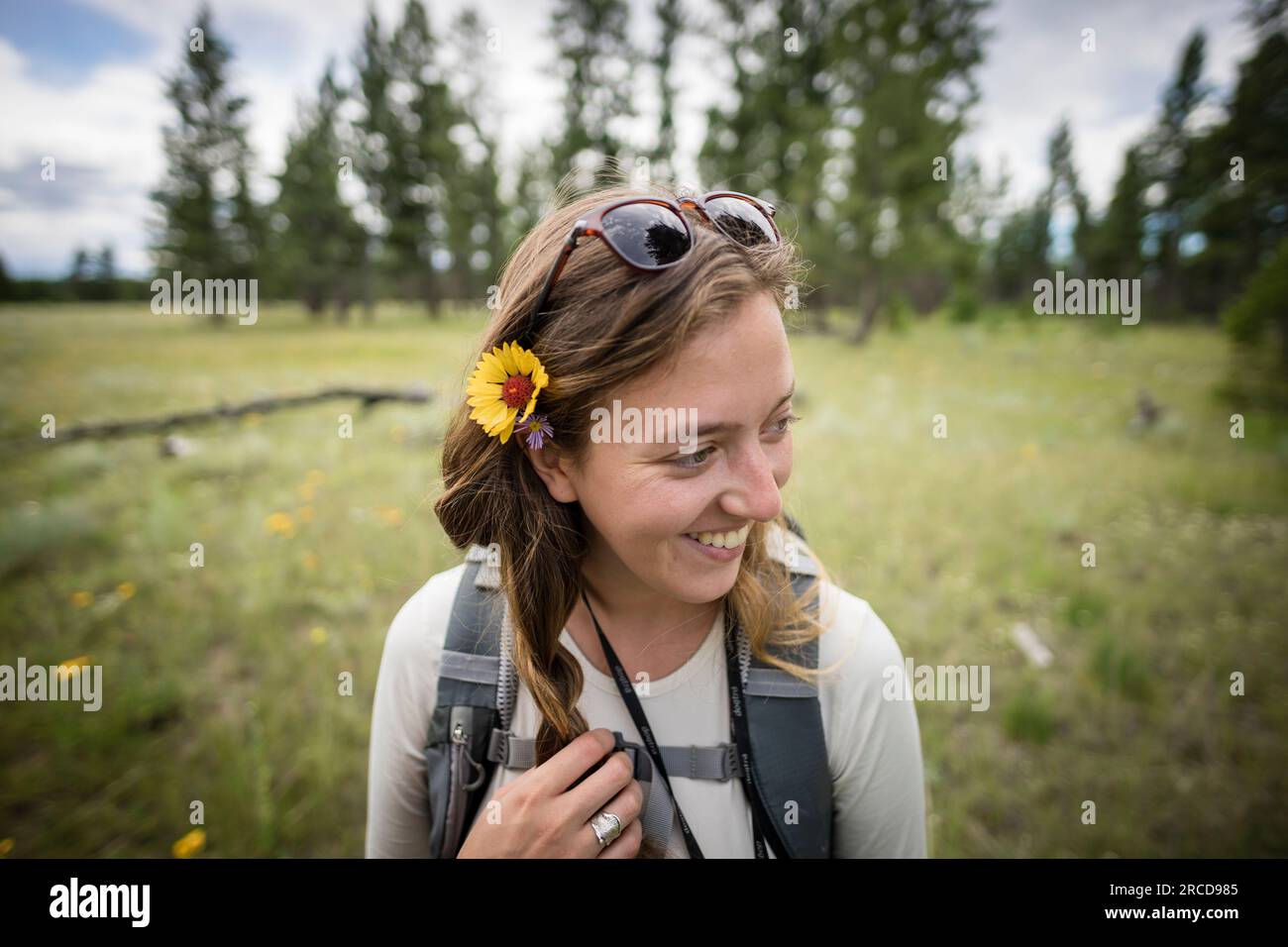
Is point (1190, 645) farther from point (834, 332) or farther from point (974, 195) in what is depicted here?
point (974, 195)

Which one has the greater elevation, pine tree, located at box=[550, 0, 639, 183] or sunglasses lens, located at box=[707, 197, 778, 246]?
pine tree, located at box=[550, 0, 639, 183]

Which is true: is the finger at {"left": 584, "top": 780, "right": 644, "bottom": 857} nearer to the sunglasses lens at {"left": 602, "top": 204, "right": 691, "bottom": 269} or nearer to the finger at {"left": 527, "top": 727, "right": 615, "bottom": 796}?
the finger at {"left": 527, "top": 727, "right": 615, "bottom": 796}

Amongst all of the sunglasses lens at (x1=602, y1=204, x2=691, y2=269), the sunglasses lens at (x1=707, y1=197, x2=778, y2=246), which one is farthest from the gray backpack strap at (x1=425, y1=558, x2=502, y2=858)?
the sunglasses lens at (x1=707, y1=197, x2=778, y2=246)

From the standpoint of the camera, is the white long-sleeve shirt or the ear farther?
the ear

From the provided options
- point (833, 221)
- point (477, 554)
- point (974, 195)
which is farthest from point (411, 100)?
point (477, 554)

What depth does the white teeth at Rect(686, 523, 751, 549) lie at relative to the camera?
4.24ft

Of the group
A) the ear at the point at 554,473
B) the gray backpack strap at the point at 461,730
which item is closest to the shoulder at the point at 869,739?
the ear at the point at 554,473

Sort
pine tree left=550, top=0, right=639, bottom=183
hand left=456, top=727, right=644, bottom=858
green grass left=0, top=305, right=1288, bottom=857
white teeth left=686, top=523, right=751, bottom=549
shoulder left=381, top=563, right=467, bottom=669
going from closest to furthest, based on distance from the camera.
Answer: hand left=456, top=727, right=644, bottom=858 → white teeth left=686, top=523, right=751, bottom=549 → shoulder left=381, top=563, right=467, bottom=669 → green grass left=0, top=305, right=1288, bottom=857 → pine tree left=550, top=0, right=639, bottom=183

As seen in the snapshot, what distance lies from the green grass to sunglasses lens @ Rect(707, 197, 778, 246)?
0.91m

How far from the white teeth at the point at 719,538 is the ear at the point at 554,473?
36cm

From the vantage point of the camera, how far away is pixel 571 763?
1.24 metres

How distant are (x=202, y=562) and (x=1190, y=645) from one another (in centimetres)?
721

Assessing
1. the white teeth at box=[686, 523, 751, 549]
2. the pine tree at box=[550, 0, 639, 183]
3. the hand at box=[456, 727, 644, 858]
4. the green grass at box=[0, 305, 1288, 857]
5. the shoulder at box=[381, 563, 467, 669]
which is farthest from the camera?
the pine tree at box=[550, 0, 639, 183]

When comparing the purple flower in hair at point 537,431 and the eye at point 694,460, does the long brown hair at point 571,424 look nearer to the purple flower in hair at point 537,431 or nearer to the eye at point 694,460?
the purple flower in hair at point 537,431
